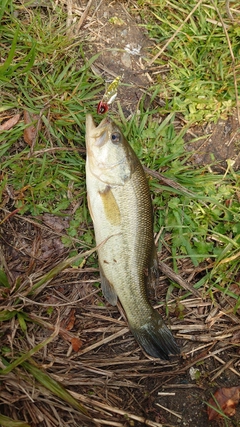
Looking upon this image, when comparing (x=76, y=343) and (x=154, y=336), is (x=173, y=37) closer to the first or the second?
(x=154, y=336)

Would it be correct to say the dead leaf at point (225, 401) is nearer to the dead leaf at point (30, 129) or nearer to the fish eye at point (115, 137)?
the fish eye at point (115, 137)

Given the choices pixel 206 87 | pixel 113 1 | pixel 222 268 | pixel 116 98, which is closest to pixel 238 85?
pixel 206 87

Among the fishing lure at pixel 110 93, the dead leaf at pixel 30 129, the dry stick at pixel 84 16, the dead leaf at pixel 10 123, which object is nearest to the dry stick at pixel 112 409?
the dead leaf at pixel 30 129

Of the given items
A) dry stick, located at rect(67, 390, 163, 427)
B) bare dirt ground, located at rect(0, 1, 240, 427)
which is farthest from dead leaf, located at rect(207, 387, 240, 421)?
dry stick, located at rect(67, 390, 163, 427)

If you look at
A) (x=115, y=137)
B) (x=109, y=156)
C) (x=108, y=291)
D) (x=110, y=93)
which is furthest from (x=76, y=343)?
(x=110, y=93)

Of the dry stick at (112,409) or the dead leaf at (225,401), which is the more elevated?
the dry stick at (112,409)

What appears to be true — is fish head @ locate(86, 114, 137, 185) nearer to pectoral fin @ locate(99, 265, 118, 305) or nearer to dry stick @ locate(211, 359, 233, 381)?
pectoral fin @ locate(99, 265, 118, 305)

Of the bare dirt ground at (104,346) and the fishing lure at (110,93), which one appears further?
the fishing lure at (110,93)
